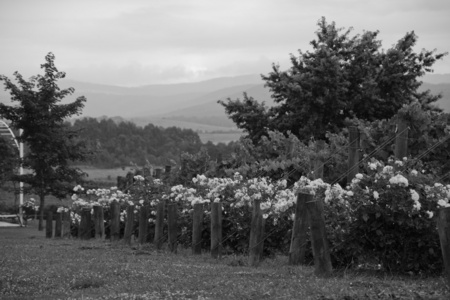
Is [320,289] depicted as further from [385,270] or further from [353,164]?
[353,164]

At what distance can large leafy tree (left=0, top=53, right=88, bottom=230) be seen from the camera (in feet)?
119

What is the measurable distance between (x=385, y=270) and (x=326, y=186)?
2230 millimetres

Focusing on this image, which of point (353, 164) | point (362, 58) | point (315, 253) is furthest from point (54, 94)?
point (315, 253)

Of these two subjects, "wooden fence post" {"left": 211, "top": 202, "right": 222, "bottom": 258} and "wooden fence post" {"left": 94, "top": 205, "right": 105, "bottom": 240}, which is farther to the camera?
"wooden fence post" {"left": 94, "top": 205, "right": 105, "bottom": 240}

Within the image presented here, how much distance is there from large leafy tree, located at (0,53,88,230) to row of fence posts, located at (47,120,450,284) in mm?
12723

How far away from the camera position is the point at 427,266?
11844 mm

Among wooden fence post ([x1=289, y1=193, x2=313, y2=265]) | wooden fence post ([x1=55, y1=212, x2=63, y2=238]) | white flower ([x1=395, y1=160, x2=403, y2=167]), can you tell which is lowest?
wooden fence post ([x1=55, y1=212, x2=63, y2=238])

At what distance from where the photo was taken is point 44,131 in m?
36.5

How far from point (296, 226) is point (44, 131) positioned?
2565cm

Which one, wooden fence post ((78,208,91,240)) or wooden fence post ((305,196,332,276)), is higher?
wooden fence post ((305,196,332,276))

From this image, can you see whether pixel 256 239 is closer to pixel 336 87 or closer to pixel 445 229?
pixel 445 229

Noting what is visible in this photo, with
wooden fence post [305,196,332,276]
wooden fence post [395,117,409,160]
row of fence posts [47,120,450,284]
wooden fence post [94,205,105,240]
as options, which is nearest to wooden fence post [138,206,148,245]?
row of fence posts [47,120,450,284]

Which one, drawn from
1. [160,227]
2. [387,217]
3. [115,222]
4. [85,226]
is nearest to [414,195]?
[387,217]

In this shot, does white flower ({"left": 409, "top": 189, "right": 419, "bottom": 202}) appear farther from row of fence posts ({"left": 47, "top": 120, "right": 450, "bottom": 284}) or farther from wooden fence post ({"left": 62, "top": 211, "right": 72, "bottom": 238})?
wooden fence post ({"left": 62, "top": 211, "right": 72, "bottom": 238})
